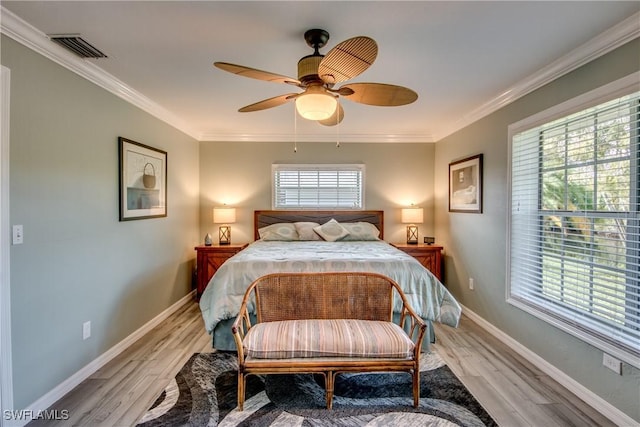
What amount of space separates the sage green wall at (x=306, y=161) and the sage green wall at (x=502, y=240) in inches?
11.8

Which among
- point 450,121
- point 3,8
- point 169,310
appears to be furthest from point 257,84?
point 169,310

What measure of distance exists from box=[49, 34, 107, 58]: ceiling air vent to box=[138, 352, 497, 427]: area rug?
2528 mm

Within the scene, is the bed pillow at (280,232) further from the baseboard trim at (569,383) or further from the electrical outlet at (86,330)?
the baseboard trim at (569,383)

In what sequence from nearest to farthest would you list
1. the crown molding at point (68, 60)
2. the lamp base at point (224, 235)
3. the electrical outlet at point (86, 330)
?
the crown molding at point (68, 60)
the electrical outlet at point (86, 330)
the lamp base at point (224, 235)

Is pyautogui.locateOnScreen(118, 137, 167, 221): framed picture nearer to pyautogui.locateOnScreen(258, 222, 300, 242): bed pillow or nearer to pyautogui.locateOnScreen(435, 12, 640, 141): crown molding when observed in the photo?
pyautogui.locateOnScreen(258, 222, 300, 242): bed pillow

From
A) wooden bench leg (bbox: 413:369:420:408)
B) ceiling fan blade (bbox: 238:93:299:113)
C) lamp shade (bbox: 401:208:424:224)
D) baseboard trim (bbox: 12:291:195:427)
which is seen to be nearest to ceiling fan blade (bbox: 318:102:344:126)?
ceiling fan blade (bbox: 238:93:299:113)

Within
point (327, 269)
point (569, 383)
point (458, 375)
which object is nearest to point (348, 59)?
point (327, 269)

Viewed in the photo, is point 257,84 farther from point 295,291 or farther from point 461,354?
point 461,354

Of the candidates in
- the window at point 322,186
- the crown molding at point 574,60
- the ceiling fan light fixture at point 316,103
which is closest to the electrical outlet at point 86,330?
the ceiling fan light fixture at point 316,103

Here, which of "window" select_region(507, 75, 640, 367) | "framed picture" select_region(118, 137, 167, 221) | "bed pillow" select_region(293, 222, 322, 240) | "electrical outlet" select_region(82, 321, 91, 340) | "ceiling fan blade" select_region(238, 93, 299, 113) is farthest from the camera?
"bed pillow" select_region(293, 222, 322, 240)

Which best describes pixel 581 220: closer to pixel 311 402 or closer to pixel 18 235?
pixel 311 402

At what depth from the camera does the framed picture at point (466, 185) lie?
142 inches

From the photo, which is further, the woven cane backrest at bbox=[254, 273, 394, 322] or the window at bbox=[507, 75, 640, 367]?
the woven cane backrest at bbox=[254, 273, 394, 322]

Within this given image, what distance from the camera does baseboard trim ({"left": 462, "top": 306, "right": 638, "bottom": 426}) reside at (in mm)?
1916
